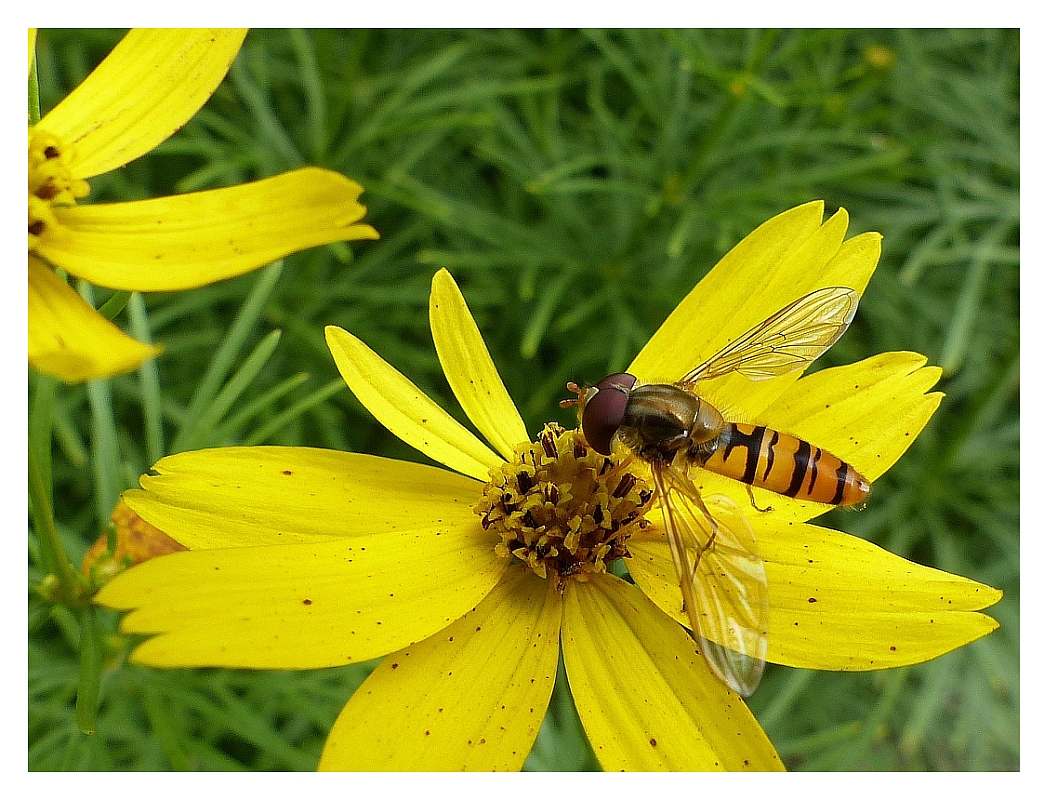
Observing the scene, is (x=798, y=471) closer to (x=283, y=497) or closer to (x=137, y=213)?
(x=283, y=497)

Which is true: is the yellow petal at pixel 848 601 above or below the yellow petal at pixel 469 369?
below

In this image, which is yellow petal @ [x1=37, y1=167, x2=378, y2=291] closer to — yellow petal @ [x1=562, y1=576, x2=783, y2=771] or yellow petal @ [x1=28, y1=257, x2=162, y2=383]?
yellow petal @ [x1=28, y1=257, x2=162, y2=383]

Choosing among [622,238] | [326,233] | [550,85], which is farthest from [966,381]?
[326,233]

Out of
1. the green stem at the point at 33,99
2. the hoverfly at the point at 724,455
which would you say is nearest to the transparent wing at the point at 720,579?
the hoverfly at the point at 724,455

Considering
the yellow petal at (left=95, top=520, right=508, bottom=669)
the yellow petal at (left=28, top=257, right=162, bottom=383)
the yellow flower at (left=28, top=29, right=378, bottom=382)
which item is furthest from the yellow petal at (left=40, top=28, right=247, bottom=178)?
the yellow petal at (left=95, top=520, right=508, bottom=669)

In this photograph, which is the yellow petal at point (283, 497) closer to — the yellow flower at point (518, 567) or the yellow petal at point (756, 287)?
the yellow flower at point (518, 567)

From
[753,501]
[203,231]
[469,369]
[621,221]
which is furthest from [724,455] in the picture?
[621,221]
